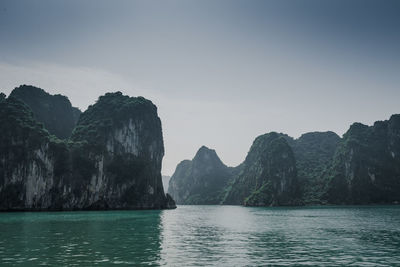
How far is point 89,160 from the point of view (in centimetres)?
12562

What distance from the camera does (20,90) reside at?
541ft

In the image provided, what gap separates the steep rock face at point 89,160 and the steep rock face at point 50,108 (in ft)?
Answer: 104

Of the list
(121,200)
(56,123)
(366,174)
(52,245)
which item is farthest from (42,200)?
(366,174)

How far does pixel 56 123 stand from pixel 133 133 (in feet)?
166

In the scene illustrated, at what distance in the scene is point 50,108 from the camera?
174250mm

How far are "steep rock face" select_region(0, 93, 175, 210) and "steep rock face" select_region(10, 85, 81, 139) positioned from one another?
31.6 m

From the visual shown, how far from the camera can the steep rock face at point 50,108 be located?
164375 mm

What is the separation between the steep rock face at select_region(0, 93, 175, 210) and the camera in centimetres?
10625

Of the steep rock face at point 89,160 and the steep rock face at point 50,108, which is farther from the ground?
the steep rock face at point 50,108

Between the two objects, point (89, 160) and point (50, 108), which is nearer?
point (89, 160)

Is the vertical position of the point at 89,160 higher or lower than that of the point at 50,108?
lower

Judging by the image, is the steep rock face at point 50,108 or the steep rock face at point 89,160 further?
the steep rock face at point 50,108

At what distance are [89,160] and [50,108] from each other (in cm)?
6511

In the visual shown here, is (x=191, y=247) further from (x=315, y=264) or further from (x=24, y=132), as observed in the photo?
(x=24, y=132)
